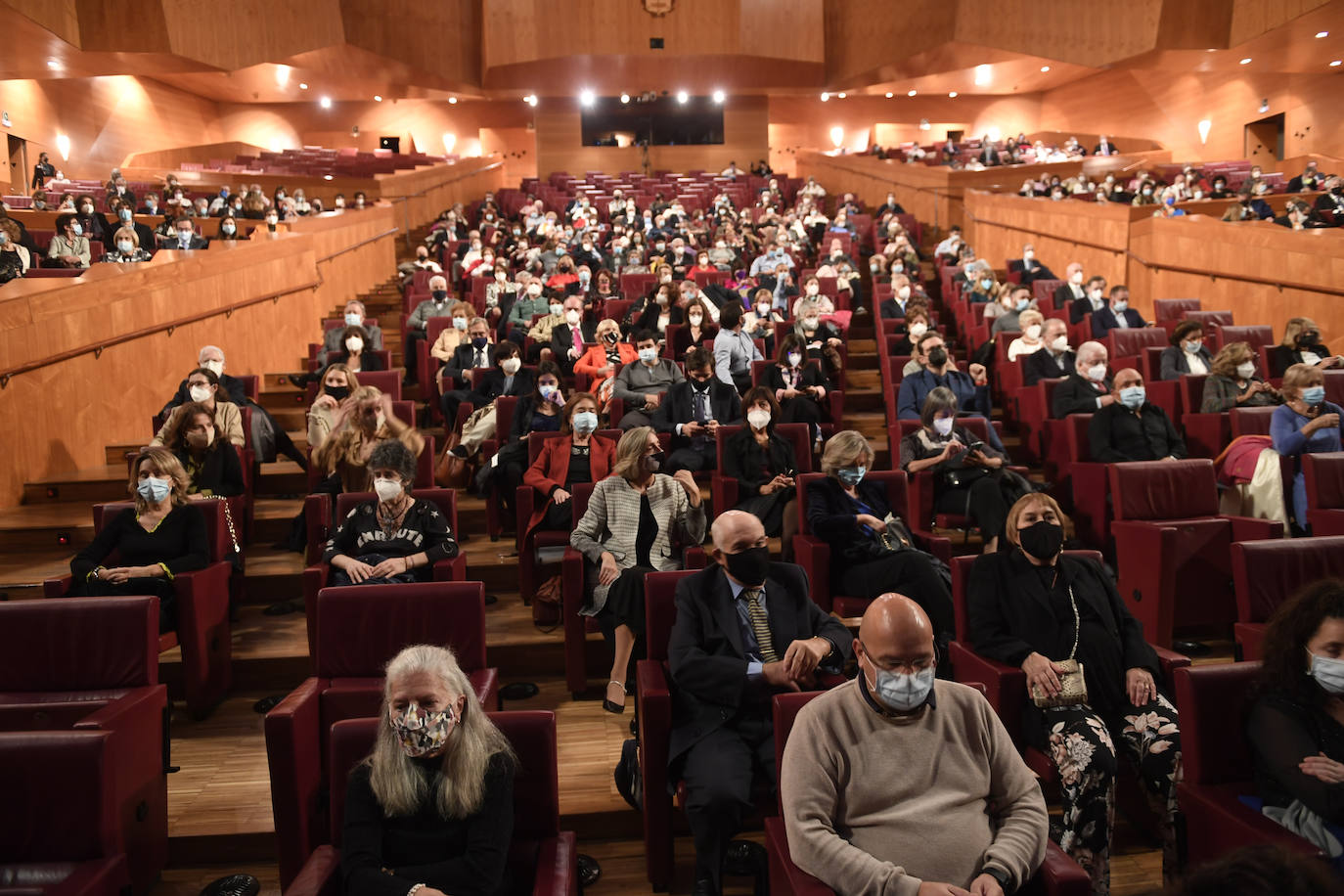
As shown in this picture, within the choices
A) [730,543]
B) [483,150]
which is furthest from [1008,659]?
[483,150]

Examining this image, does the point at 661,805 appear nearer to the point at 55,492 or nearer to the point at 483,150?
the point at 55,492

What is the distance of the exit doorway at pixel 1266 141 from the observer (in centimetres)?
1492

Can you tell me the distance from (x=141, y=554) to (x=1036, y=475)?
3.78m

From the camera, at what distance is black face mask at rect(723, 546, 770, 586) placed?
2.49m

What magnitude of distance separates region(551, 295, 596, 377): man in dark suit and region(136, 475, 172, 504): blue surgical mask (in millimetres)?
2808

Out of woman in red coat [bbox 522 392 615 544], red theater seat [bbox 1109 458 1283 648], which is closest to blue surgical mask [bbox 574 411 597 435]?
woman in red coat [bbox 522 392 615 544]

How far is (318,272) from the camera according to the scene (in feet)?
26.3

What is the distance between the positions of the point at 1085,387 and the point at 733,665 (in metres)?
2.96

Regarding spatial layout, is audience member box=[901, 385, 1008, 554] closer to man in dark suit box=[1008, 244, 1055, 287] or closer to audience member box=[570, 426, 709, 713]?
audience member box=[570, 426, 709, 713]

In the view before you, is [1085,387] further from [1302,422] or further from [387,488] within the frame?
[387,488]

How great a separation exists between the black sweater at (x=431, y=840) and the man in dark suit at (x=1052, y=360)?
13.4 feet

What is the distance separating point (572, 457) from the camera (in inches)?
156

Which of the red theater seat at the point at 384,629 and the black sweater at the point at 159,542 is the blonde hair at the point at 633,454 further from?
the black sweater at the point at 159,542

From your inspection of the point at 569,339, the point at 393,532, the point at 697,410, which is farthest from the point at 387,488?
the point at 569,339
